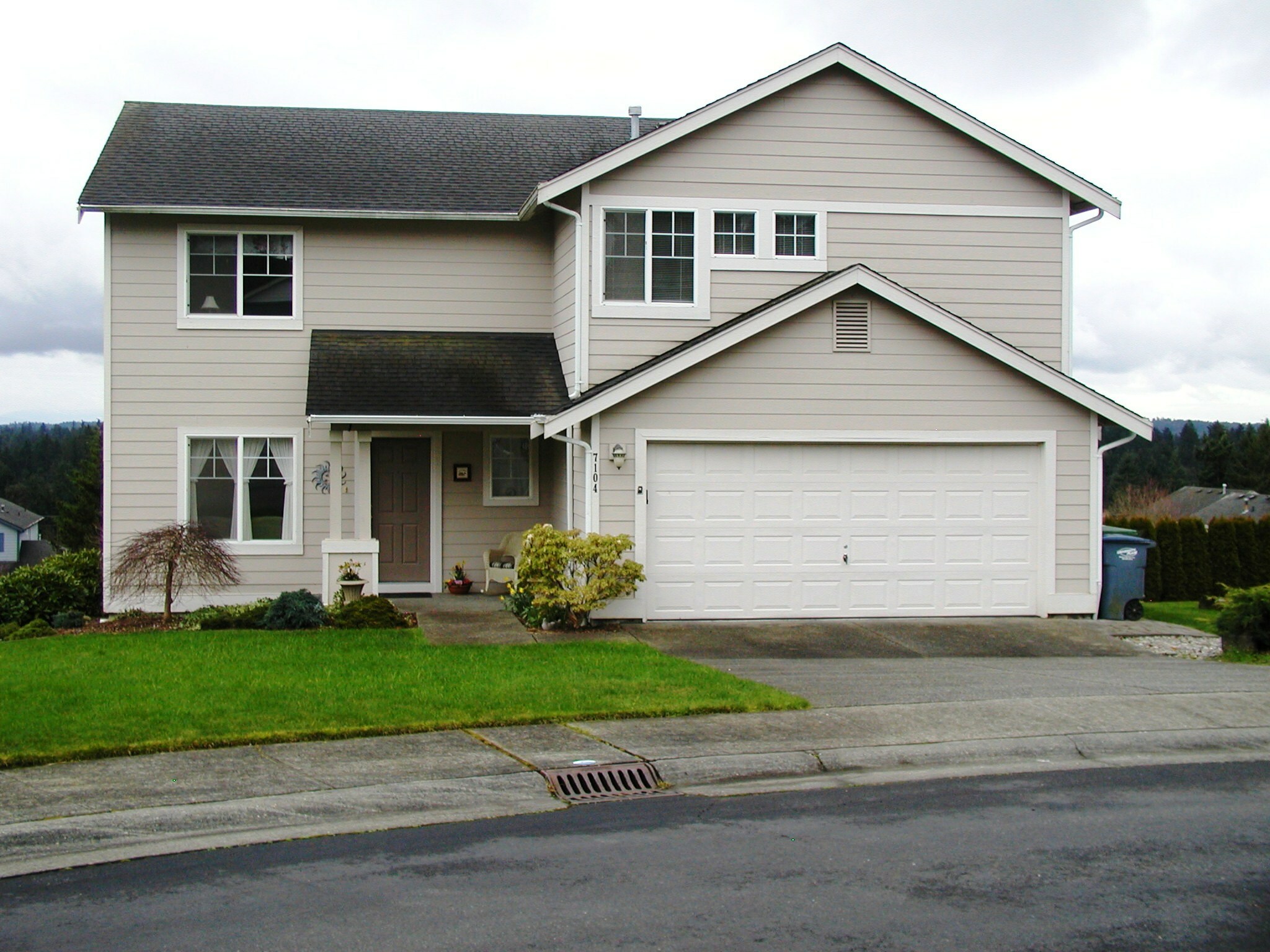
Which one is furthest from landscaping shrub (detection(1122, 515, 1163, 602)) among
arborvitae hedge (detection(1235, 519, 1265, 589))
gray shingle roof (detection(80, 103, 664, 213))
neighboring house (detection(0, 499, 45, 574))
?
neighboring house (detection(0, 499, 45, 574))

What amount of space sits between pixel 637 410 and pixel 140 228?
7634mm

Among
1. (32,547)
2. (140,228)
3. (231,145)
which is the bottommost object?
(32,547)

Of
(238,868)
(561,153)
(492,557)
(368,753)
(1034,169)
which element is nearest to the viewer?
(238,868)

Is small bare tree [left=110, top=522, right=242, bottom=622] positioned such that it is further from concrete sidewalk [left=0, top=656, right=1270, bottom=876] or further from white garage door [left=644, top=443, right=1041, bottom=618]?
concrete sidewalk [left=0, top=656, right=1270, bottom=876]

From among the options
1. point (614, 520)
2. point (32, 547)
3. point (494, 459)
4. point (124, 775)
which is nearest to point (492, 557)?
point (494, 459)

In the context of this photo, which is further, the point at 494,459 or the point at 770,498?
the point at 494,459

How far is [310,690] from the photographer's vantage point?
11031 mm

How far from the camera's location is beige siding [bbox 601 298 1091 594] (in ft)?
51.9

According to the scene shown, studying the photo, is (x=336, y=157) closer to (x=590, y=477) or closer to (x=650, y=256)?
(x=650, y=256)

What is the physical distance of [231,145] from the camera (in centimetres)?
1925

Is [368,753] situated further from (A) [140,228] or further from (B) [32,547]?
(B) [32,547]

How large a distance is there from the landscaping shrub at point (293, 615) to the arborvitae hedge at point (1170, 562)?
17.4 meters

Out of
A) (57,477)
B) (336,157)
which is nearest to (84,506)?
(336,157)

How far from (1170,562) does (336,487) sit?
55.6ft
